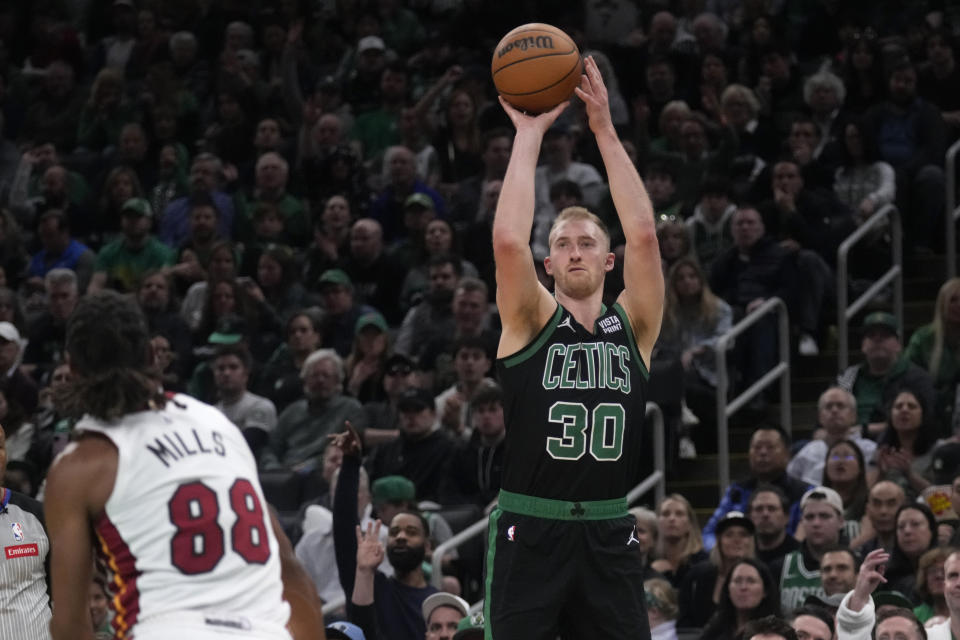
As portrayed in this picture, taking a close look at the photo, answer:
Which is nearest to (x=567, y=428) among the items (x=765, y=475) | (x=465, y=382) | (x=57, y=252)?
(x=765, y=475)

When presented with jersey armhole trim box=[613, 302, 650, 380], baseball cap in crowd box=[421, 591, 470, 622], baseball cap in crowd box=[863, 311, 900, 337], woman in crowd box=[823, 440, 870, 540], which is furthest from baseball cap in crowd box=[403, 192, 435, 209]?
jersey armhole trim box=[613, 302, 650, 380]

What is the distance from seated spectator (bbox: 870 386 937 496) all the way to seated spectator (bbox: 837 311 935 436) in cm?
45

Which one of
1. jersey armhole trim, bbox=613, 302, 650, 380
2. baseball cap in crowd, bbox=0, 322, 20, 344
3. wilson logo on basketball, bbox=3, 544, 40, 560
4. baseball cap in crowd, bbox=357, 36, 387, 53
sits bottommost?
wilson logo on basketball, bbox=3, 544, 40, 560

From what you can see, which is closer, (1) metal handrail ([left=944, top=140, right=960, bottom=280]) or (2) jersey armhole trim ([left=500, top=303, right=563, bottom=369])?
(2) jersey armhole trim ([left=500, top=303, right=563, bottom=369])

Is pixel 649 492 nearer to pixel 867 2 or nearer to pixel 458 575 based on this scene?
pixel 458 575

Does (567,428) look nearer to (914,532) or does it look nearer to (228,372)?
(914,532)

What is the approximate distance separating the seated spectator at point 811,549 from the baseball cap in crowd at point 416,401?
9.17 ft

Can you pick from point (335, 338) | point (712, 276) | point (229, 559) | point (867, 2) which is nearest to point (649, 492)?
point (712, 276)

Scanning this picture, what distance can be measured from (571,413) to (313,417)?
656 centimetres

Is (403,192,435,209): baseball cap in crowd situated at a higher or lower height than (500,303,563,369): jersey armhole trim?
higher

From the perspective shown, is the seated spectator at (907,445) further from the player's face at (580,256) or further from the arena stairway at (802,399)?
the player's face at (580,256)

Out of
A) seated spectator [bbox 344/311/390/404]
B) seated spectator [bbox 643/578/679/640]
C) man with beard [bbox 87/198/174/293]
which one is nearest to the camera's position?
seated spectator [bbox 643/578/679/640]

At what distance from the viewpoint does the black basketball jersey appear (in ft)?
20.9

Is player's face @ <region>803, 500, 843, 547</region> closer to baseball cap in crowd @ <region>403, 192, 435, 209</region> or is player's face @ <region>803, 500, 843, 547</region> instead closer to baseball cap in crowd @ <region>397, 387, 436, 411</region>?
baseball cap in crowd @ <region>397, 387, 436, 411</region>
